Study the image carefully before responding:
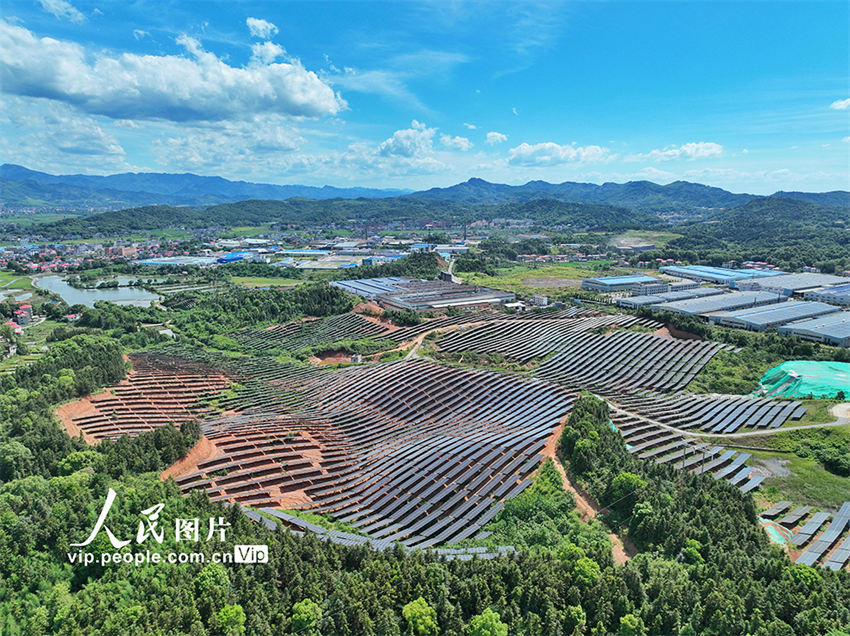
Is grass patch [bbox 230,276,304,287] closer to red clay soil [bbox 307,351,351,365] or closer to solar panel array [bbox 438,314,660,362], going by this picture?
red clay soil [bbox 307,351,351,365]

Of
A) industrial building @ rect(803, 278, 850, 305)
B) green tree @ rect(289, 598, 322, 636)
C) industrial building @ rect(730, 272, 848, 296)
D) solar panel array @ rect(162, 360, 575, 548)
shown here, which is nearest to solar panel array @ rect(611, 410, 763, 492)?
solar panel array @ rect(162, 360, 575, 548)

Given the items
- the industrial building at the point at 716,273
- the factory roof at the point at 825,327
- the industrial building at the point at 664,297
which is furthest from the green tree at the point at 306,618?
the industrial building at the point at 716,273

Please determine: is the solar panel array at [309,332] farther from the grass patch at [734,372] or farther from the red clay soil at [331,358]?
the grass patch at [734,372]

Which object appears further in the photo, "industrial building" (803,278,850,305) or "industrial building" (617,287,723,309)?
"industrial building" (803,278,850,305)

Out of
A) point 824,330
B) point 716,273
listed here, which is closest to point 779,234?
point 716,273

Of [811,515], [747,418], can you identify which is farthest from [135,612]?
[747,418]

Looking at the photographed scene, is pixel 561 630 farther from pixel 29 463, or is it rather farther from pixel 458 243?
pixel 458 243
